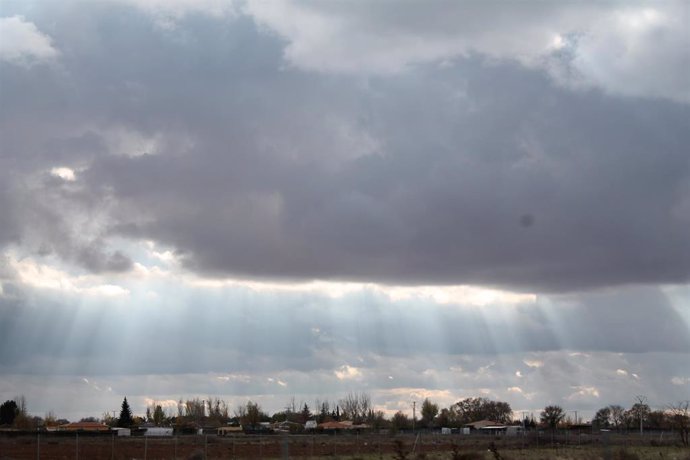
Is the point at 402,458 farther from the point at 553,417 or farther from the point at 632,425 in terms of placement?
the point at 632,425

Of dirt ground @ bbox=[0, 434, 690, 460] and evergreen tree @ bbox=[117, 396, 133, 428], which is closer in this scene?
dirt ground @ bbox=[0, 434, 690, 460]

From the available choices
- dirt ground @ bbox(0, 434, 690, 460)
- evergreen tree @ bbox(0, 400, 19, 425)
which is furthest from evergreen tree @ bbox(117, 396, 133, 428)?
dirt ground @ bbox(0, 434, 690, 460)

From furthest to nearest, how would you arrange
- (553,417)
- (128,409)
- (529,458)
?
(128,409)
(553,417)
(529,458)

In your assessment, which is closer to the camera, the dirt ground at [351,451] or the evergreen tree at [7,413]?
the dirt ground at [351,451]

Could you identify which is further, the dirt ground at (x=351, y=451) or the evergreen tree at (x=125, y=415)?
the evergreen tree at (x=125, y=415)

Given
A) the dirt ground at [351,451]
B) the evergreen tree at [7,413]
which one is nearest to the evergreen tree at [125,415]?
the evergreen tree at [7,413]

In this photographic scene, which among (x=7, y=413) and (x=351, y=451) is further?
(x=7, y=413)

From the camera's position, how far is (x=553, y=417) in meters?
161

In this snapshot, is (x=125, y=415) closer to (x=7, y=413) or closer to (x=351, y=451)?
(x=7, y=413)

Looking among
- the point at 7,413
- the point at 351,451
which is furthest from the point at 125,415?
the point at 351,451

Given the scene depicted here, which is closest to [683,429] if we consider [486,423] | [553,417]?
[553,417]

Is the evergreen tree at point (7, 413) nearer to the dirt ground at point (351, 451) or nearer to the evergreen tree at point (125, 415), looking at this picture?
the evergreen tree at point (125, 415)

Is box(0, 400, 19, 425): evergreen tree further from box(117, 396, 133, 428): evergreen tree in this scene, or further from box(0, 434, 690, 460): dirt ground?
box(0, 434, 690, 460): dirt ground

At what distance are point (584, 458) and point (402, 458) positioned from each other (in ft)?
91.2
